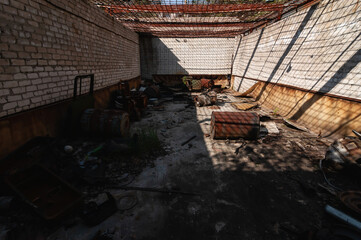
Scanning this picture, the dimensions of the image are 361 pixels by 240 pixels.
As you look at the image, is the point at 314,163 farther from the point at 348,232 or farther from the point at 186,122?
the point at 186,122

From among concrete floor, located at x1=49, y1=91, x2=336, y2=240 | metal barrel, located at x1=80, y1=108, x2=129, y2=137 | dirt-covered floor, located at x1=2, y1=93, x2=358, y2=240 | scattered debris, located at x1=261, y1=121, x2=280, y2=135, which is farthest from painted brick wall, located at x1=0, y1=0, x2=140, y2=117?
scattered debris, located at x1=261, y1=121, x2=280, y2=135

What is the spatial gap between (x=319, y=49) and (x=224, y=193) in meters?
6.16

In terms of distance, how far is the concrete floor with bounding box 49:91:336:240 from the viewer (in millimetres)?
2188

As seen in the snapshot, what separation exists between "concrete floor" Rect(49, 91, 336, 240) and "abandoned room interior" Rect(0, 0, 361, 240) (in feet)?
0.07

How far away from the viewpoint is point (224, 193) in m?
2.82

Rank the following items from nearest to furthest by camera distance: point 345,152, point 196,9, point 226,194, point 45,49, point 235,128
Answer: point 226,194 < point 345,152 < point 45,49 < point 235,128 < point 196,9

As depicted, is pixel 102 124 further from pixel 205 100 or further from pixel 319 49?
pixel 319 49

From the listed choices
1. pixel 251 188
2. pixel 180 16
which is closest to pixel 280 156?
pixel 251 188

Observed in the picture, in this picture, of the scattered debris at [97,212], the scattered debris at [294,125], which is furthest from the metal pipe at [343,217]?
the scattered debris at [294,125]

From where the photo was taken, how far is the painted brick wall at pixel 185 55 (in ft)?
41.3

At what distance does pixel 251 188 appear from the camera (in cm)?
295

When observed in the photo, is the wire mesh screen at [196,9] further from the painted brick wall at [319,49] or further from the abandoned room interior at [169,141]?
the painted brick wall at [319,49]

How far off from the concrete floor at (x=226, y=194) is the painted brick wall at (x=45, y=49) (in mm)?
2800

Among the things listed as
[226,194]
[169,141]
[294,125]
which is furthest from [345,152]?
[169,141]
